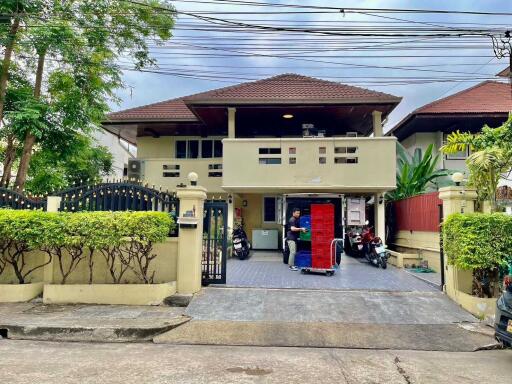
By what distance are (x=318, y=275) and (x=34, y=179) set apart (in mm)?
11131

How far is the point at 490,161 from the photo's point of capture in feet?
23.1

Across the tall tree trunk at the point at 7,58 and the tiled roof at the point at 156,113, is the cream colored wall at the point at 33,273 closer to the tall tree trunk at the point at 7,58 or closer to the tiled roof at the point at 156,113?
the tall tree trunk at the point at 7,58

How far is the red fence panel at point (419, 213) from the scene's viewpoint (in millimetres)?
10703

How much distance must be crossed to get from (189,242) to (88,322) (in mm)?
2342

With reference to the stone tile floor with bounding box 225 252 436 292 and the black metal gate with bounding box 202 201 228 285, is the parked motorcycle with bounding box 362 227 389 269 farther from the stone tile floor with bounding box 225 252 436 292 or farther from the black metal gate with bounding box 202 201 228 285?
the black metal gate with bounding box 202 201 228 285

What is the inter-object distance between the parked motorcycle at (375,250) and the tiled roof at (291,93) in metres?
4.43

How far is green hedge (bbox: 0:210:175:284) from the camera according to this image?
23.0ft

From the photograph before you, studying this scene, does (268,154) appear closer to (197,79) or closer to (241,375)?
(197,79)

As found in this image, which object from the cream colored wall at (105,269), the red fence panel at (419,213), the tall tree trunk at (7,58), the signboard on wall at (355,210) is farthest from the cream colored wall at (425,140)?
the tall tree trunk at (7,58)

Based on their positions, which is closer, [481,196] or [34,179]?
[481,196]

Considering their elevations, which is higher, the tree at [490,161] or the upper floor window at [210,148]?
the upper floor window at [210,148]

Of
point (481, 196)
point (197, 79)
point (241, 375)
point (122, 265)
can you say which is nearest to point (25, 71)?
point (197, 79)

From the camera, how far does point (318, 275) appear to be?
31.9 feet

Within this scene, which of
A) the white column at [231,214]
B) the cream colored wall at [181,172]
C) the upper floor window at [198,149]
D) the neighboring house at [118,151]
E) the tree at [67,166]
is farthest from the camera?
the neighboring house at [118,151]
